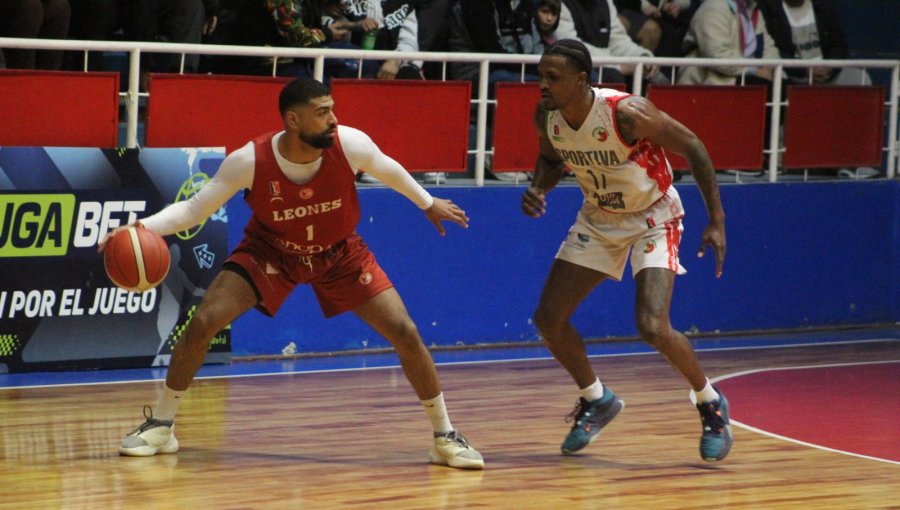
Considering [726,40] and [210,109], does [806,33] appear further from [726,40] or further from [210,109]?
[210,109]

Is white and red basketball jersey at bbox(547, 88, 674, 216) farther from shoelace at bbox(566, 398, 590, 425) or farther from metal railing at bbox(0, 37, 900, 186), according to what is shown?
metal railing at bbox(0, 37, 900, 186)

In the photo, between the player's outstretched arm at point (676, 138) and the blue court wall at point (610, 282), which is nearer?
the player's outstretched arm at point (676, 138)

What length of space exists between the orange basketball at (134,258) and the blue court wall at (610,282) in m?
3.32

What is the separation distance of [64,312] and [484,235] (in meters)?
3.23

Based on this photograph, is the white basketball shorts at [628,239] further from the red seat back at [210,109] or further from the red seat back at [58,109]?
the red seat back at [58,109]

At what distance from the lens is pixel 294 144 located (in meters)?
7.07

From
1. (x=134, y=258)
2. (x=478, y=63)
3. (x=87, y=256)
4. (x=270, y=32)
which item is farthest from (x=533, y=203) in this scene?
(x=478, y=63)

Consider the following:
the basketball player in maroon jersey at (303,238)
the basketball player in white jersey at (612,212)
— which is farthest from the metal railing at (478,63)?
the basketball player in white jersey at (612,212)

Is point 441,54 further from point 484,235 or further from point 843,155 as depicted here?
point 843,155

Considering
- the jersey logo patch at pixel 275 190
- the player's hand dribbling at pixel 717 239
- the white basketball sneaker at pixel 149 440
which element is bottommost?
the white basketball sneaker at pixel 149 440

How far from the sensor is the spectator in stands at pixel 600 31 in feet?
40.2

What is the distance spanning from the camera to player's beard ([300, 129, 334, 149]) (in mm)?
6965

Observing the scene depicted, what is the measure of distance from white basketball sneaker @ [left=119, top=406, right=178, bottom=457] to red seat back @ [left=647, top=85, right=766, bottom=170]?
5542 millimetres

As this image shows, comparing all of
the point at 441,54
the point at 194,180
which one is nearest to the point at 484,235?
the point at 441,54
